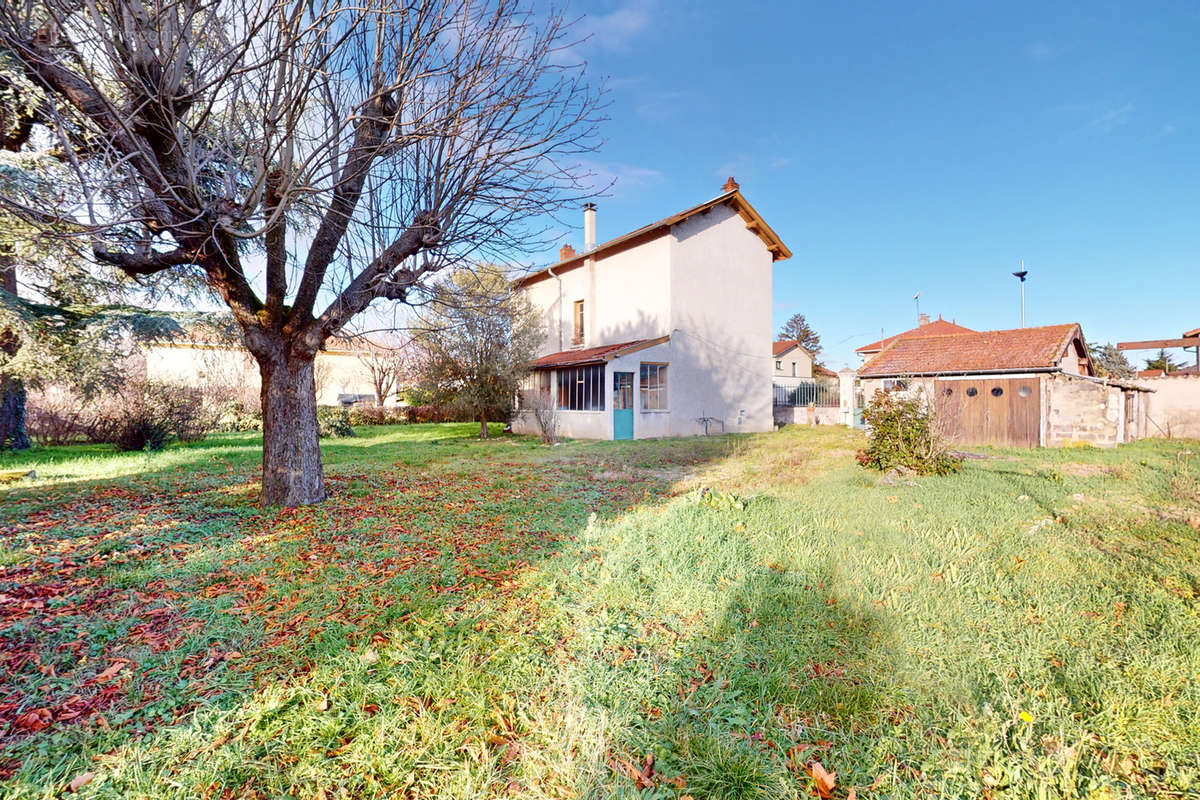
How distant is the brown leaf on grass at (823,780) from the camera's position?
2.02 metres

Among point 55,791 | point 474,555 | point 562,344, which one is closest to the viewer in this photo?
point 55,791

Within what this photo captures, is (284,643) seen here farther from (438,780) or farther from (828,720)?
(828,720)

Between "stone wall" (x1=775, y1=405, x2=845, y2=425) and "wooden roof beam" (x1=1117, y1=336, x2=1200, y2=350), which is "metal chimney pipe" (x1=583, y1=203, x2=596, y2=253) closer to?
"stone wall" (x1=775, y1=405, x2=845, y2=425)

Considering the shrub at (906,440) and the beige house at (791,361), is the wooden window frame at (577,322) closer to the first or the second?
the shrub at (906,440)

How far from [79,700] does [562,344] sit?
65.3ft

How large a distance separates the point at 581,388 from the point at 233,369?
52.0 ft

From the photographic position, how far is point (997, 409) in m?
14.6

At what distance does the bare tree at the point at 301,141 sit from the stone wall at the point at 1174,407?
22.4m

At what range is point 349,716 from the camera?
240 centimetres

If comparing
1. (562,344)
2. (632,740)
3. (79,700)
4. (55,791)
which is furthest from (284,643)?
(562,344)

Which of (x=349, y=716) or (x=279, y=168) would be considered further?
(x=279, y=168)

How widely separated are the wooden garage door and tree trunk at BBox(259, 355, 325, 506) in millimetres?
15108

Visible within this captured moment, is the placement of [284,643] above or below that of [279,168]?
below

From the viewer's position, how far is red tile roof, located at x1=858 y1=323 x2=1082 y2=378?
14016mm
